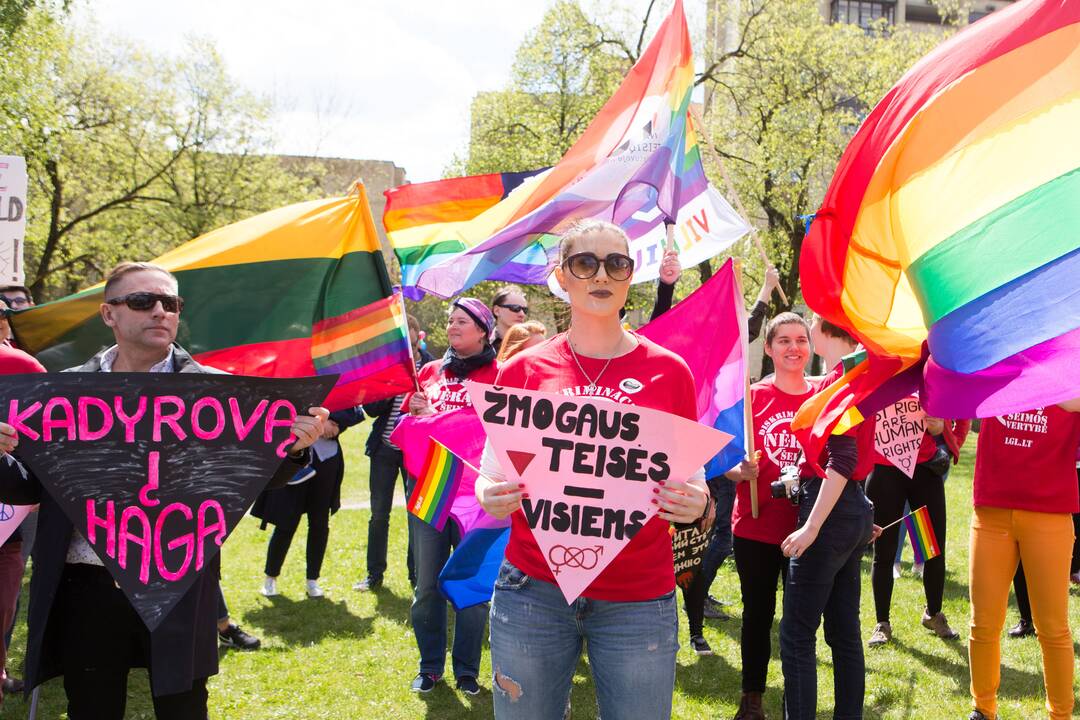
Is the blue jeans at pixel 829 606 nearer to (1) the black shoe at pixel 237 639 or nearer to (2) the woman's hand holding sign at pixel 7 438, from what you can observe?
(2) the woman's hand holding sign at pixel 7 438

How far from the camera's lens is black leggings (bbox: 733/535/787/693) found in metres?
4.57

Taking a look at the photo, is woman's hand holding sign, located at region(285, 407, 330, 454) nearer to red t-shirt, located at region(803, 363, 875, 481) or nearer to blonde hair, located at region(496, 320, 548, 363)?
red t-shirt, located at region(803, 363, 875, 481)

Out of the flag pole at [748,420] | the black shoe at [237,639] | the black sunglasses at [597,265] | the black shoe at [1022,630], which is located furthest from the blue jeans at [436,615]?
the black shoe at [1022,630]

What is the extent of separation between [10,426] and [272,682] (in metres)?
3.30

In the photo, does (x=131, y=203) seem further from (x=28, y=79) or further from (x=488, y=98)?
(x=488, y=98)

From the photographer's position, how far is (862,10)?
5128 centimetres

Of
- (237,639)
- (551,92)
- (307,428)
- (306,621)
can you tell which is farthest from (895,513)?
(551,92)

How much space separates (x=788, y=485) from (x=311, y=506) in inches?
173

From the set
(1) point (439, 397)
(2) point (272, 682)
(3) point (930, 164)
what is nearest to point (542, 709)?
(3) point (930, 164)

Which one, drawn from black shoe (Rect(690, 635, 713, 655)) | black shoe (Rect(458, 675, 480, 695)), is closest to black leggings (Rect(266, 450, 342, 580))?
black shoe (Rect(458, 675, 480, 695))

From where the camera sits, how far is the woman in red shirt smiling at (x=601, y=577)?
2.76 m

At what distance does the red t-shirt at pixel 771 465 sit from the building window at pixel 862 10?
2006 inches

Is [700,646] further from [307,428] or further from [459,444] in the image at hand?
[307,428]

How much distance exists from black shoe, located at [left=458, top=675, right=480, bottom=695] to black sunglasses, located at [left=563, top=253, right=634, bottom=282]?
10.9 feet
